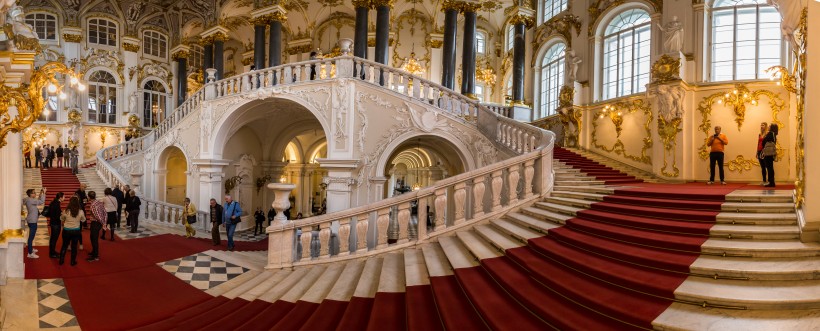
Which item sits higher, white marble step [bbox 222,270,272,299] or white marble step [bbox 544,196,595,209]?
white marble step [bbox 544,196,595,209]

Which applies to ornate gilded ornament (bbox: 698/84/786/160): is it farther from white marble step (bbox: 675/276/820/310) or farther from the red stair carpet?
white marble step (bbox: 675/276/820/310)

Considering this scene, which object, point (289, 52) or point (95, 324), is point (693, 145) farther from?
point (289, 52)

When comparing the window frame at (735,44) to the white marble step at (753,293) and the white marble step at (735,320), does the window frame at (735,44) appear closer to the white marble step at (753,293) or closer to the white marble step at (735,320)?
the white marble step at (753,293)

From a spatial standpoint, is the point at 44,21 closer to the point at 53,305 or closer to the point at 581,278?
the point at 53,305

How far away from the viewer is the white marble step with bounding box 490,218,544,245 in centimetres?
484

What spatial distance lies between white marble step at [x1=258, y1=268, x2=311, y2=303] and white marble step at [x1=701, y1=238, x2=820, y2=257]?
16.6 feet

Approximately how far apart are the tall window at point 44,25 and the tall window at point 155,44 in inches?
151

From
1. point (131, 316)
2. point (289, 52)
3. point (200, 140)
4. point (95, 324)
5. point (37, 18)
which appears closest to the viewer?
point (95, 324)

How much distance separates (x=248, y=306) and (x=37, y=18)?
78.9 ft

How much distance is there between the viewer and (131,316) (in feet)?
16.4

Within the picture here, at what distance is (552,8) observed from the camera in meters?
15.5

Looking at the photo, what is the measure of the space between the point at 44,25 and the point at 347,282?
80.4ft

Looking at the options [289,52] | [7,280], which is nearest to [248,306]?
[7,280]

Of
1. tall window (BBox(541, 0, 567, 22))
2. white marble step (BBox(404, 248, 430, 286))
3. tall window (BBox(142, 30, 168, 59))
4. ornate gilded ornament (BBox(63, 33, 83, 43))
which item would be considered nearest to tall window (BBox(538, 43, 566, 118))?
tall window (BBox(541, 0, 567, 22))
